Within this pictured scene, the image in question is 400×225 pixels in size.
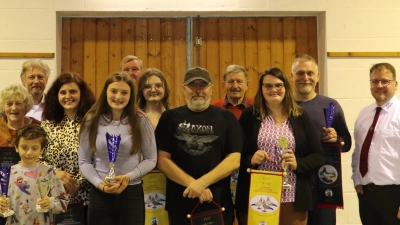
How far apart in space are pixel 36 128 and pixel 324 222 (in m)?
2.03

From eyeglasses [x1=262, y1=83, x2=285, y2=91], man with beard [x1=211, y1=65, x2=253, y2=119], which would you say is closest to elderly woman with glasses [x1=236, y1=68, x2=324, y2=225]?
eyeglasses [x1=262, y1=83, x2=285, y2=91]

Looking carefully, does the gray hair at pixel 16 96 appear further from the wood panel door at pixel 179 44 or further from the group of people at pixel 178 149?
the wood panel door at pixel 179 44

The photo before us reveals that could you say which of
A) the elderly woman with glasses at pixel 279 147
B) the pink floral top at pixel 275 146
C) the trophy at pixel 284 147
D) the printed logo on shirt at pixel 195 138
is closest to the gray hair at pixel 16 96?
the printed logo on shirt at pixel 195 138

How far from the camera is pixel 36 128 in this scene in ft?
10.4

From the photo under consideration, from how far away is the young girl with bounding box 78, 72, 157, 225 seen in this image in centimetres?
304

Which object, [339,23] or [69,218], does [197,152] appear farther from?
[339,23]

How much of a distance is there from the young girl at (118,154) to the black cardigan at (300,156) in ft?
2.02

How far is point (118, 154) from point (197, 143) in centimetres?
49

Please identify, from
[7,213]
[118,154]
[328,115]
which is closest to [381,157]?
[328,115]

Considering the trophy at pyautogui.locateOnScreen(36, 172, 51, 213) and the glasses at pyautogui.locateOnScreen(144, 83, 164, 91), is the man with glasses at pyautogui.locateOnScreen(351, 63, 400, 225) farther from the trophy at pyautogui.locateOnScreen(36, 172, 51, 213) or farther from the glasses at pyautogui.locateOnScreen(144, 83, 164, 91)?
the trophy at pyautogui.locateOnScreen(36, 172, 51, 213)

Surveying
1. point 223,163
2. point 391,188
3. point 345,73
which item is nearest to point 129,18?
point 345,73

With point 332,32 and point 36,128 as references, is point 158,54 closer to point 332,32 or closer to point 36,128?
point 332,32

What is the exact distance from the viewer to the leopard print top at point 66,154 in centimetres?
333

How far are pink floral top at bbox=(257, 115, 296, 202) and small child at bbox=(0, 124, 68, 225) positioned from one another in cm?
129
